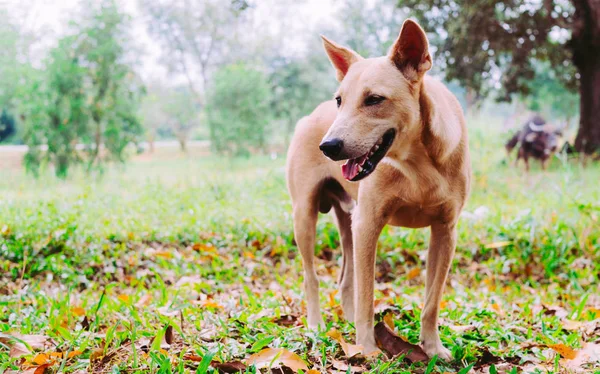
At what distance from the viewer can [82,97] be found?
32.3 feet

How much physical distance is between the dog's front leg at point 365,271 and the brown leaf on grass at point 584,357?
944mm

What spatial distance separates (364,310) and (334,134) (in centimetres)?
102

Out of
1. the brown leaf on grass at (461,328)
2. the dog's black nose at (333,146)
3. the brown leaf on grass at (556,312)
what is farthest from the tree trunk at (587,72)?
the dog's black nose at (333,146)

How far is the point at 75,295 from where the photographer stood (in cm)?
427

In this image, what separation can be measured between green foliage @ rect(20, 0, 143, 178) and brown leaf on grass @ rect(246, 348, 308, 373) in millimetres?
8479

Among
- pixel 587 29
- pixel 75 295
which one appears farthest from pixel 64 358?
pixel 587 29

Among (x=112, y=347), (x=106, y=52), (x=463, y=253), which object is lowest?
(x=463, y=253)

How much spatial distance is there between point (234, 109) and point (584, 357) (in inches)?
514

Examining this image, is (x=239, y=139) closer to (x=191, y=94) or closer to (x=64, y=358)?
(x=191, y=94)

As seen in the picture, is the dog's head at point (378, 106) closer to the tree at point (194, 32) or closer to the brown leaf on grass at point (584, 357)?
the brown leaf on grass at point (584, 357)

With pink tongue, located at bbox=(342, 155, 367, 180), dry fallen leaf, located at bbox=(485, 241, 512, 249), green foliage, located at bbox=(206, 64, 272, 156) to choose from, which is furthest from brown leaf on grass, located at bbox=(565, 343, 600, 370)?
green foliage, located at bbox=(206, 64, 272, 156)

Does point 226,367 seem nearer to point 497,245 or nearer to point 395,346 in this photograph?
point 395,346

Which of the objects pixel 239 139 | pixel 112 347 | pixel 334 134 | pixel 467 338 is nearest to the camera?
pixel 334 134

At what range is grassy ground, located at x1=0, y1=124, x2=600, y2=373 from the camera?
270 centimetres
